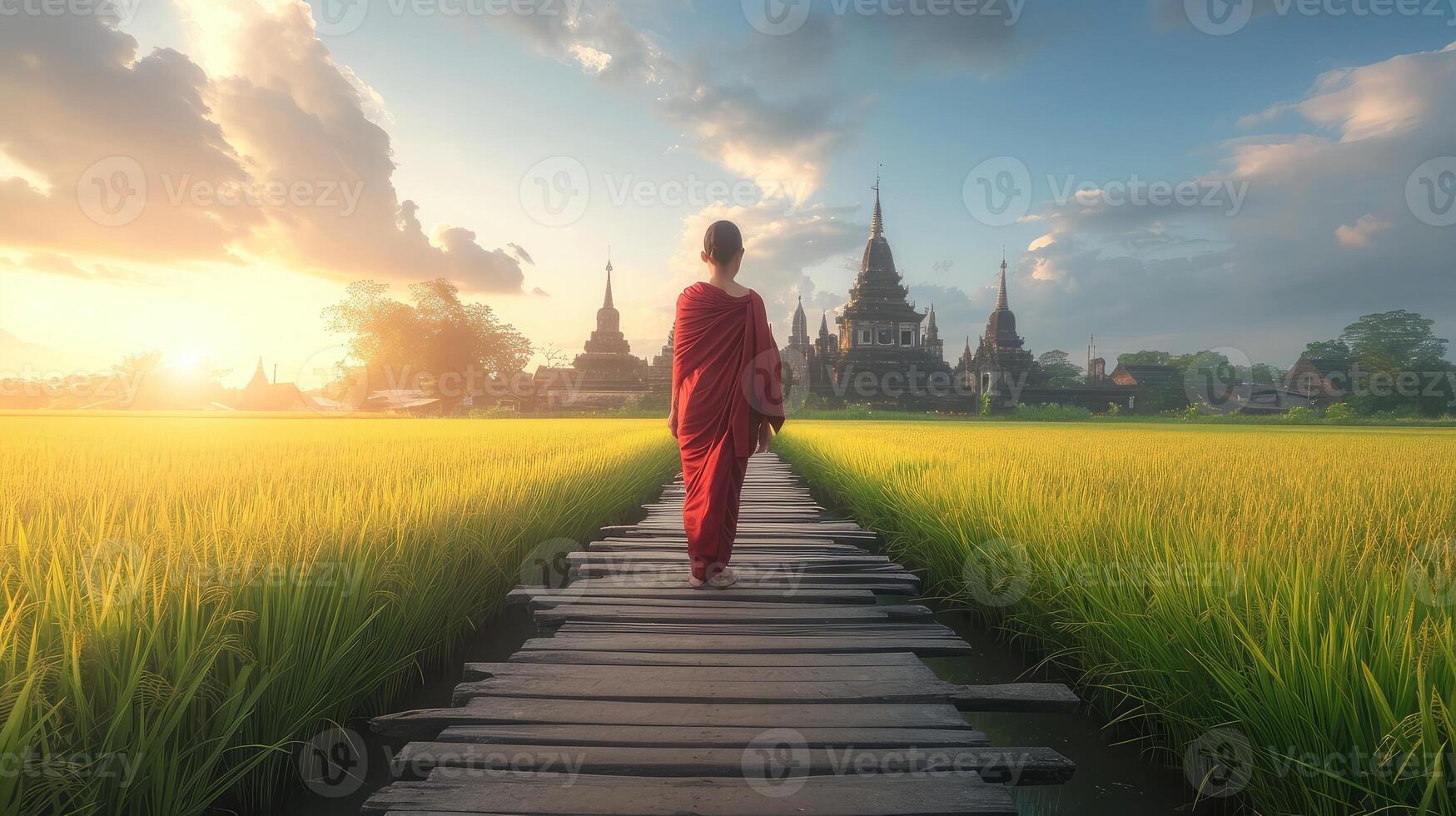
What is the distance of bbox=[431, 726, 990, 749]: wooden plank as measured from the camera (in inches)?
68.0

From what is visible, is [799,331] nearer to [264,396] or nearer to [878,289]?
[878,289]

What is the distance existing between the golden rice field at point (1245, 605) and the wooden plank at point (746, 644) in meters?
0.60

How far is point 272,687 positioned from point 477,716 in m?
0.60

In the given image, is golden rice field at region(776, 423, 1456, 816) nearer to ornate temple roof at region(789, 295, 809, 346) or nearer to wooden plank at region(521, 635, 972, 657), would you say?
wooden plank at region(521, 635, 972, 657)

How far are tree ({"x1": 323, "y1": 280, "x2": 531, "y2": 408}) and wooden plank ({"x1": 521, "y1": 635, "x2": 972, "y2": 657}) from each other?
38221mm

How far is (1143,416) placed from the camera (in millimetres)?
40281

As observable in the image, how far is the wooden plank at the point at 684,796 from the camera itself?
1.45 meters

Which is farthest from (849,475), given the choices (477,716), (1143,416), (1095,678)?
(1143,416)

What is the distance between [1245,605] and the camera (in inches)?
77.5

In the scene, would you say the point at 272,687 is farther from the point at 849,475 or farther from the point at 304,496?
the point at 849,475

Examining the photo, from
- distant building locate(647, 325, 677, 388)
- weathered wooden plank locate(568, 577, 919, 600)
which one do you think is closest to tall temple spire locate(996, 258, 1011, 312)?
distant building locate(647, 325, 677, 388)

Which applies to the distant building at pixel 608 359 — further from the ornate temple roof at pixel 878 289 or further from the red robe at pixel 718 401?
the red robe at pixel 718 401

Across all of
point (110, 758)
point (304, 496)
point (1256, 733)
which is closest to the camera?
point (110, 758)

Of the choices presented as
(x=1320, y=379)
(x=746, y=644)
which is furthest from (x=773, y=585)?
(x=1320, y=379)
